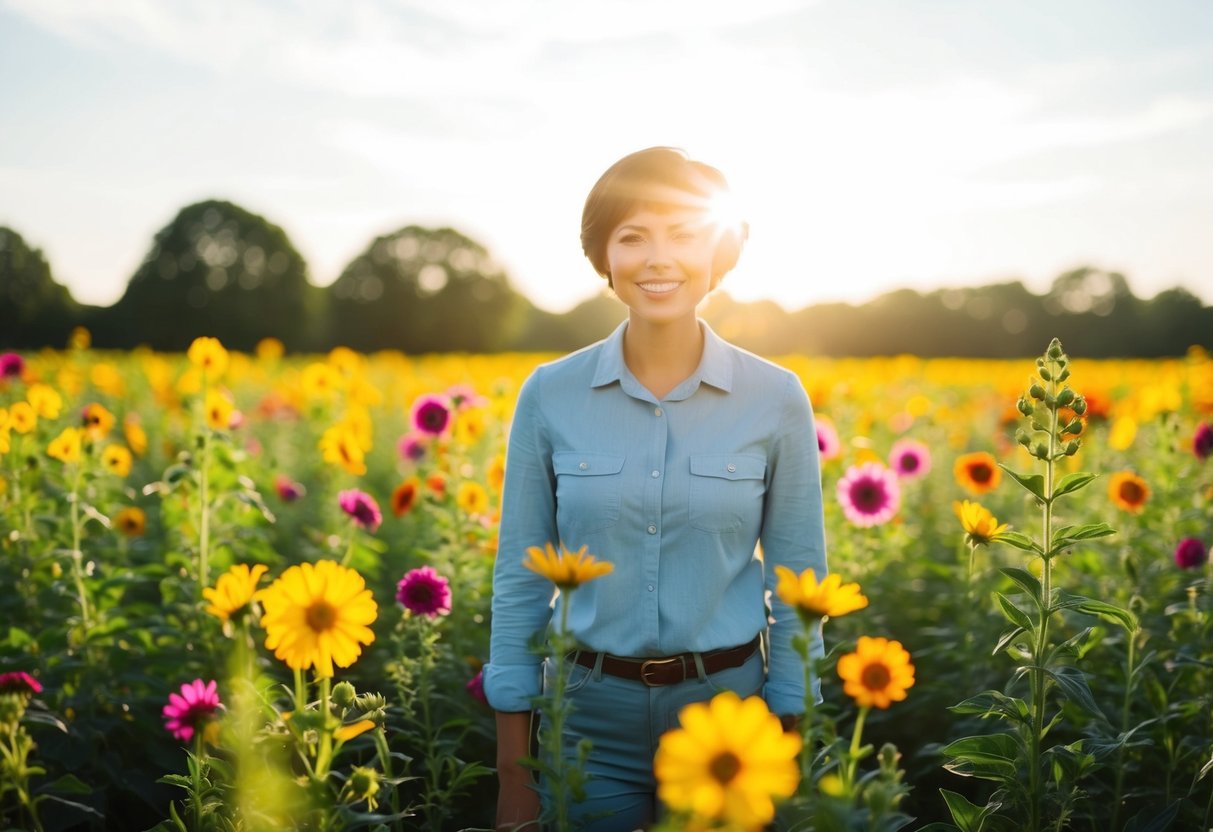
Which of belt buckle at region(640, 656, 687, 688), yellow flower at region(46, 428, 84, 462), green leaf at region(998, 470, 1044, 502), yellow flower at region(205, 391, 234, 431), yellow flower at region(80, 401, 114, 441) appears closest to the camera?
green leaf at region(998, 470, 1044, 502)

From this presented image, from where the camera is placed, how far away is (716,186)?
2.29 meters

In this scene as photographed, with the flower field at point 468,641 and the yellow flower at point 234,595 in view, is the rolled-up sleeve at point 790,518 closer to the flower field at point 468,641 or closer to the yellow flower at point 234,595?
the flower field at point 468,641

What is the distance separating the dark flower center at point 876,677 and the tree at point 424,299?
145 ft

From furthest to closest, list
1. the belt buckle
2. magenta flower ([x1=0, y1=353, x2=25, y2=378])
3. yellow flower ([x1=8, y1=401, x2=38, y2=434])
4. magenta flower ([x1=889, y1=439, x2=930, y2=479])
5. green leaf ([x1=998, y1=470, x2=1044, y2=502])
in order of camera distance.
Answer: magenta flower ([x1=0, y1=353, x2=25, y2=378]) → magenta flower ([x1=889, y1=439, x2=930, y2=479]) → yellow flower ([x1=8, y1=401, x2=38, y2=434]) → the belt buckle → green leaf ([x1=998, y1=470, x2=1044, y2=502])

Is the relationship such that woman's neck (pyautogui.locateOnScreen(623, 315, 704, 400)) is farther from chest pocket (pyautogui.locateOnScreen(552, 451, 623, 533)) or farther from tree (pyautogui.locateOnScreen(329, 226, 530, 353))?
tree (pyautogui.locateOnScreen(329, 226, 530, 353))

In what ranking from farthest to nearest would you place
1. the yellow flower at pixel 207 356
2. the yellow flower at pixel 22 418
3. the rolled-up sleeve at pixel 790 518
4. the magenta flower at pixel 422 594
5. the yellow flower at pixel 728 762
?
the yellow flower at pixel 207 356
the yellow flower at pixel 22 418
the magenta flower at pixel 422 594
the rolled-up sleeve at pixel 790 518
the yellow flower at pixel 728 762

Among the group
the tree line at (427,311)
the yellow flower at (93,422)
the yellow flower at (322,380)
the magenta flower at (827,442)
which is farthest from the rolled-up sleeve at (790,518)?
the tree line at (427,311)

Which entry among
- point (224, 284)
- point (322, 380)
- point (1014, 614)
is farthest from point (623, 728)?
point (224, 284)

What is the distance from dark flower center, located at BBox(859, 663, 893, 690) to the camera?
1307 millimetres

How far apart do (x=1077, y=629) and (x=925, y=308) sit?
98.1 ft

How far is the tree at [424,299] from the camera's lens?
47.4 metres

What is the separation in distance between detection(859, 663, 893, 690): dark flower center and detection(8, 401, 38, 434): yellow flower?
340 cm

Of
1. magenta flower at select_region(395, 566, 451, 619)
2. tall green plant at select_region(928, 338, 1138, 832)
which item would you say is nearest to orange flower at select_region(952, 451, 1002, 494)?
tall green plant at select_region(928, 338, 1138, 832)

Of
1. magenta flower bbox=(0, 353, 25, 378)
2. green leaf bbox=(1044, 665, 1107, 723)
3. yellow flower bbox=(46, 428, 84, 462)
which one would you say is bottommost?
green leaf bbox=(1044, 665, 1107, 723)
